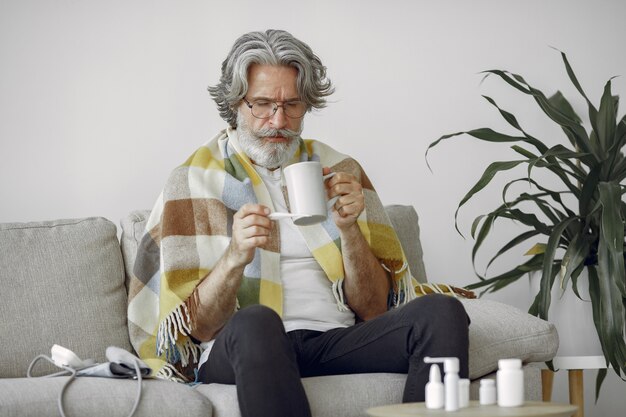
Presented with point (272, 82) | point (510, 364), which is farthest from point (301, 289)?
point (510, 364)

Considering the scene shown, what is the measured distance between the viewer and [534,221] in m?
2.99

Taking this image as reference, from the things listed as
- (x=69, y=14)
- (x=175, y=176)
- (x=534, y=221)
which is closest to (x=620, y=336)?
(x=534, y=221)

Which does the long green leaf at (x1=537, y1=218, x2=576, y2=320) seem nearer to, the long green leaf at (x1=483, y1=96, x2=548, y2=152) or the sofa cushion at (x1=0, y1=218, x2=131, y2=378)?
the long green leaf at (x1=483, y1=96, x2=548, y2=152)

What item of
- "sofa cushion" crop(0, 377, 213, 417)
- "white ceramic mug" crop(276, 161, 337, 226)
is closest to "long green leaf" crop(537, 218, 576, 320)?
"white ceramic mug" crop(276, 161, 337, 226)

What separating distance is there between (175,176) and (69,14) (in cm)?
90

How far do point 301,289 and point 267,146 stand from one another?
0.39 meters

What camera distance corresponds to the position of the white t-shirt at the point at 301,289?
2.39m

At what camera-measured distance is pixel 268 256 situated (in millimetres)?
2451

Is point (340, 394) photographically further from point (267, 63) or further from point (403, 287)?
point (267, 63)

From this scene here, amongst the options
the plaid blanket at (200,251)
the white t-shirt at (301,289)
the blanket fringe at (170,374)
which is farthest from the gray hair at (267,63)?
the blanket fringe at (170,374)

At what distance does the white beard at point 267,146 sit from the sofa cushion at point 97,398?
2.35ft

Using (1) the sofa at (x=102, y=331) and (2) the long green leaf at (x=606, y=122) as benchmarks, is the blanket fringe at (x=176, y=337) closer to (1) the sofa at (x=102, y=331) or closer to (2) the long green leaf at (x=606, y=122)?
(1) the sofa at (x=102, y=331)

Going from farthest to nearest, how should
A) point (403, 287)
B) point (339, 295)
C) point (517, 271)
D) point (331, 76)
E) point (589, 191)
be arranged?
1. point (331, 76)
2. point (517, 271)
3. point (589, 191)
4. point (403, 287)
5. point (339, 295)

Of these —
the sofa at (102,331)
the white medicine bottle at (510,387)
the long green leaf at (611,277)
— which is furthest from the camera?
the long green leaf at (611,277)
